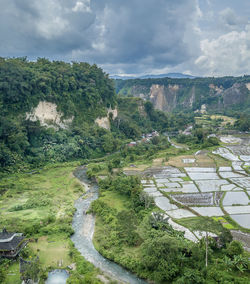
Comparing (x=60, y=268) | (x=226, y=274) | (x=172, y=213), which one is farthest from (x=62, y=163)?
(x=226, y=274)

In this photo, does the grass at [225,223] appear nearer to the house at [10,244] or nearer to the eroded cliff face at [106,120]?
the house at [10,244]

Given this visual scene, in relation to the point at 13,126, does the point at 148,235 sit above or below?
below

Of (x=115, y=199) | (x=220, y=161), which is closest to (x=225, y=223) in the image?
(x=115, y=199)

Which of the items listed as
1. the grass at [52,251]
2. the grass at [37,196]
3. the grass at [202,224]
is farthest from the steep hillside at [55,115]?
the grass at [202,224]

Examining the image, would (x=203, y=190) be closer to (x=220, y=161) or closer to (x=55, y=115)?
(x=220, y=161)

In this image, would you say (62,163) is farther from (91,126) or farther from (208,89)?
(208,89)

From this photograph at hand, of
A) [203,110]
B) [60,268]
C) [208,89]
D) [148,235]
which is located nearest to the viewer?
[60,268]
